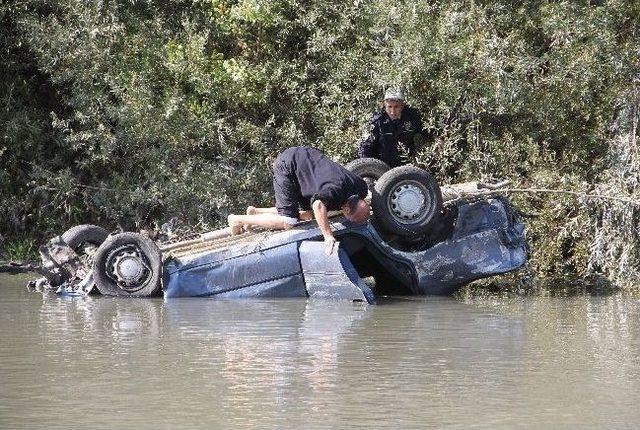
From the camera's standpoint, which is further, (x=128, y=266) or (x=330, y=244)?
(x=128, y=266)

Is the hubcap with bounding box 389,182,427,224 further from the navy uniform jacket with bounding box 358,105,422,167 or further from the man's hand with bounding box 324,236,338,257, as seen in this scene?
the navy uniform jacket with bounding box 358,105,422,167

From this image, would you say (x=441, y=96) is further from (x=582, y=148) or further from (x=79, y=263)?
(x=79, y=263)

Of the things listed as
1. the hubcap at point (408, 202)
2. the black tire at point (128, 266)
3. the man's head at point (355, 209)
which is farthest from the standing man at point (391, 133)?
the black tire at point (128, 266)

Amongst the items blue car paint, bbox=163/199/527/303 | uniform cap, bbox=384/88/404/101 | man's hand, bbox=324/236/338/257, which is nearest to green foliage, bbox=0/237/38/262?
blue car paint, bbox=163/199/527/303

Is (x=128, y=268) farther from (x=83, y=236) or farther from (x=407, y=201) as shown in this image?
(x=407, y=201)

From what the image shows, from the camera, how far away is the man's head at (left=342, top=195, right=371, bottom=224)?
1262cm

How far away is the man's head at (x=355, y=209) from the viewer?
497 inches

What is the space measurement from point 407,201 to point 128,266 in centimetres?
278

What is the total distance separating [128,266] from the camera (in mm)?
13133

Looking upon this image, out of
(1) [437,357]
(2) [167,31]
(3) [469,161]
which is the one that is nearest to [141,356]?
(1) [437,357]

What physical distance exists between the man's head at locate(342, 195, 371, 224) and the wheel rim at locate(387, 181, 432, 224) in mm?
397

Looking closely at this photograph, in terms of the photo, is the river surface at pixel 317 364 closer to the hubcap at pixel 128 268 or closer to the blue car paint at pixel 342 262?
the blue car paint at pixel 342 262

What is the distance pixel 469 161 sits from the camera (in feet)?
51.9

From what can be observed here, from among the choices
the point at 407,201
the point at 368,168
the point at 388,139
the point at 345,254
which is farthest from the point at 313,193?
the point at 388,139
